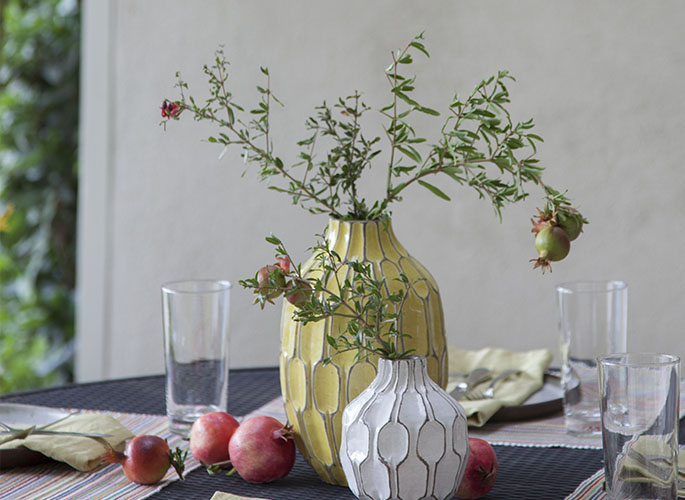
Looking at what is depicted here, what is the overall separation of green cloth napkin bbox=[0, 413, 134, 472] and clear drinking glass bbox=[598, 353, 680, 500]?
568mm

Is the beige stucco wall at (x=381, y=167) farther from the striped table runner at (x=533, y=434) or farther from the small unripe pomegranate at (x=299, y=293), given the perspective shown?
the small unripe pomegranate at (x=299, y=293)

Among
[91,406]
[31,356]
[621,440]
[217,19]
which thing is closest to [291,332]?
[621,440]

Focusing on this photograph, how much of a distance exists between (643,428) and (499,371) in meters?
0.56

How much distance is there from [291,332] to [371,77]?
1.53 meters

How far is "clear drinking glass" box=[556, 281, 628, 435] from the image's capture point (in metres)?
1.14

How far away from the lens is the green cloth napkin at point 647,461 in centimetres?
83

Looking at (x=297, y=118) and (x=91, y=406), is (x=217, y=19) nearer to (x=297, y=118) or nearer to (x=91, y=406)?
(x=297, y=118)

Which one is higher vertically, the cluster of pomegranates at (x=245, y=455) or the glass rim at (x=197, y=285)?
the glass rim at (x=197, y=285)

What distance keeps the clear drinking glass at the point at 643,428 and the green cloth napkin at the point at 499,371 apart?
0.33m

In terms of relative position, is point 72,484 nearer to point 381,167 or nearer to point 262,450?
point 262,450

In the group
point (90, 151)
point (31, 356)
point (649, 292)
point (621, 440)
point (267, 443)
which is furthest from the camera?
point (31, 356)

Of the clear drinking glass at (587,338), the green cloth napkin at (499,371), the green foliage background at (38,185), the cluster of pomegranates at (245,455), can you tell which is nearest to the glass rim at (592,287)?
the clear drinking glass at (587,338)

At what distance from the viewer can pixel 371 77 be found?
7.79 ft

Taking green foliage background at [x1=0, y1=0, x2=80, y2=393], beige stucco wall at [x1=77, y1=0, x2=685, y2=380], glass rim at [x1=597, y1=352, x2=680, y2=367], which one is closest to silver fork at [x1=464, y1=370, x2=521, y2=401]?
glass rim at [x1=597, y1=352, x2=680, y2=367]
